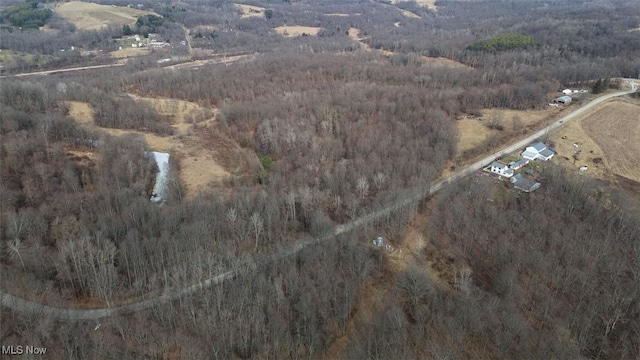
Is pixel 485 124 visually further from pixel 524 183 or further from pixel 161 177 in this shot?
pixel 161 177

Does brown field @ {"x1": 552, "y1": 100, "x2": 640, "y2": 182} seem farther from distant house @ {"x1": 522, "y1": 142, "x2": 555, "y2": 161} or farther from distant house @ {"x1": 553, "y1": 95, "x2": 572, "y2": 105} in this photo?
distant house @ {"x1": 553, "y1": 95, "x2": 572, "y2": 105}

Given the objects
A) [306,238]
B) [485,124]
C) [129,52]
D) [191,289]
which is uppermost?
[129,52]

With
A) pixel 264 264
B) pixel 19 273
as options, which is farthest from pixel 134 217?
pixel 264 264

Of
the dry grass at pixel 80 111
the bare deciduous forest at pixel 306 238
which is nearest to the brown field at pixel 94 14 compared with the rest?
the bare deciduous forest at pixel 306 238

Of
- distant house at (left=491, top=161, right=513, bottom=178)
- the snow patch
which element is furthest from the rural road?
the snow patch

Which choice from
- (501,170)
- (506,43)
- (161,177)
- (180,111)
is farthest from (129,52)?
(501,170)
